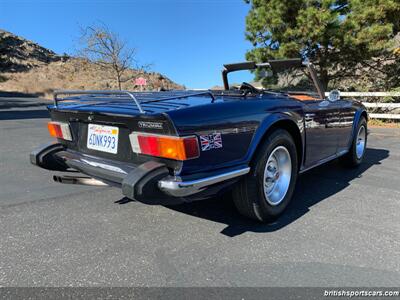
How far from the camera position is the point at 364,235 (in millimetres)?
2750

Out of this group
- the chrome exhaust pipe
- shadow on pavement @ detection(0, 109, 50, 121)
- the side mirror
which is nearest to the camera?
the chrome exhaust pipe

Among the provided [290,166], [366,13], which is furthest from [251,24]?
[290,166]

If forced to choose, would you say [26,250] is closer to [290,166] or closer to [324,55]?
[290,166]

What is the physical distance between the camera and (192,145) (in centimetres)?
225

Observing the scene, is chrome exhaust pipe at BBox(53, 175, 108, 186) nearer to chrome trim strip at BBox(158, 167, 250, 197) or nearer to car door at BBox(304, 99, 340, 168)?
chrome trim strip at BBox(158, 167, 250, 197)

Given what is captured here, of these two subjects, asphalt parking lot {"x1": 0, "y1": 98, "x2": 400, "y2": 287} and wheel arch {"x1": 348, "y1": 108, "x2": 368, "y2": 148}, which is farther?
wheel arch {"x1": 348, "y1": 108, "x2": 368, "y2": 148}

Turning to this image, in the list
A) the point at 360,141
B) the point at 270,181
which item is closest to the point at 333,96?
the point at 360,141

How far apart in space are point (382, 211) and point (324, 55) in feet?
32.3

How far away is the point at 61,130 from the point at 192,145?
1.56m

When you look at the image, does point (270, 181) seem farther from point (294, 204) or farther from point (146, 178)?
point (146, 178)

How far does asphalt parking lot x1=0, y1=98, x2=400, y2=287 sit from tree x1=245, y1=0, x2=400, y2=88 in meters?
8.26

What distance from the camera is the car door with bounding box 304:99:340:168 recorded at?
3402 millimetres

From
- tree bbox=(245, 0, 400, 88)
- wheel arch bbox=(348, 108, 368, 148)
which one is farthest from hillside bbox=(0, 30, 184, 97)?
wheel arch bbox=(348, 108, 368, 148)

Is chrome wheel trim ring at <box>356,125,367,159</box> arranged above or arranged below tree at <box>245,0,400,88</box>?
below
